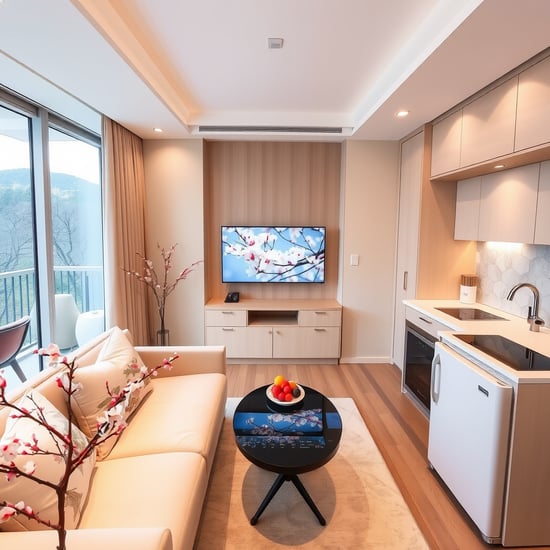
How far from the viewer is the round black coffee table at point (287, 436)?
1.61 m

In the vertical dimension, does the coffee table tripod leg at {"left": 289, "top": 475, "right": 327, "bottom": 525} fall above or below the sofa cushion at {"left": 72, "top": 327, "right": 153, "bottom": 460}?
below

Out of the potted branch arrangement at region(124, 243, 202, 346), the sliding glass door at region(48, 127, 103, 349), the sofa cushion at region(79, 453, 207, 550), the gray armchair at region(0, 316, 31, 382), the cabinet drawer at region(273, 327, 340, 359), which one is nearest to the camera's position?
the sofa cushion at region(79, 453, 207, 550)

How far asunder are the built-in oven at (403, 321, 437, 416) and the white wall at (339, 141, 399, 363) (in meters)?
0.79

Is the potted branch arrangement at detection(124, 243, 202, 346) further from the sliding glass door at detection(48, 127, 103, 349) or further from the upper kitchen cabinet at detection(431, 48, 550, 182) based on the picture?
the upper kitchen cabinet at detection(431, 48, 550, 182)

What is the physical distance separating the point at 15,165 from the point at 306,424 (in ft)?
9.30

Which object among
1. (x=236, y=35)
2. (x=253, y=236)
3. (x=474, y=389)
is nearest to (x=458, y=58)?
(x=236, y=35)

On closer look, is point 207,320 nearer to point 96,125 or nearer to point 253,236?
point 253,236

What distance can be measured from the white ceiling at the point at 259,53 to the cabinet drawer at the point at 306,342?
7.29 ft

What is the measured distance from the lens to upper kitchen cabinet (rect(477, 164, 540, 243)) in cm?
218

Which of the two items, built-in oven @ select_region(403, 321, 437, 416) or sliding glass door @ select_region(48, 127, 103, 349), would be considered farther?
sliding glass door @ select_region(48, 127, 103, 349)

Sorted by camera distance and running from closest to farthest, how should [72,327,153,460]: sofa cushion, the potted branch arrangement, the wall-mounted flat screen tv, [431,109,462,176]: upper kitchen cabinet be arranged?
[72,327,153,460]: sofa cushion < [431,109,462,176]: upper kitchen cabinet < the potted branch arrangement < the wall-mounted flat screen tv

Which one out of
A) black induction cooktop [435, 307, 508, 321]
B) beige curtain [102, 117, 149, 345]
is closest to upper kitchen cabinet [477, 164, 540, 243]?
black induction cooktop [435, 307, 508, 321]

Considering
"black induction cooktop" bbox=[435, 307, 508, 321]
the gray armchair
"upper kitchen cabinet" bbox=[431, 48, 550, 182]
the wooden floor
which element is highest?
"upper kitchen cabinet" bbox=[431, 48, 550, 182]

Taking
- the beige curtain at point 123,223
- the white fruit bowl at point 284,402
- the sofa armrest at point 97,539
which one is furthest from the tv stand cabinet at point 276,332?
the sofa armrest at point 97,539
